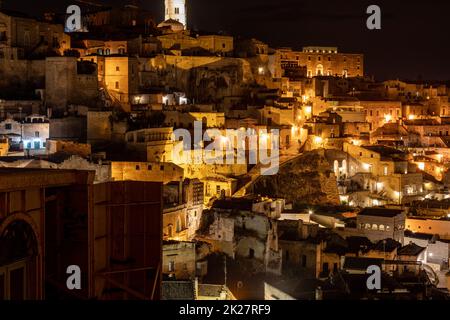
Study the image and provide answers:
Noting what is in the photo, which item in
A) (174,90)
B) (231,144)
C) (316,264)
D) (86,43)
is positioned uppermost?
(86,43)

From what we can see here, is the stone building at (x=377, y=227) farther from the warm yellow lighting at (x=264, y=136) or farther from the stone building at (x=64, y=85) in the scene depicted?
the stone building at (x=64, y=85)

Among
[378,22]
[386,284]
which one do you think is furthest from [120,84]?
[386,284]

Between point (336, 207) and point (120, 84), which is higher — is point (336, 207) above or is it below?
below

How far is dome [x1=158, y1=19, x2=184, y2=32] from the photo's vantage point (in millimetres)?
46319

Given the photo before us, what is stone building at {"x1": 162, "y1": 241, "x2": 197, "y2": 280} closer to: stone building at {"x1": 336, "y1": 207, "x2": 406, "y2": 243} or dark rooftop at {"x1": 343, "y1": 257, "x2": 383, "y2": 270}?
dark rooftop at {"x1": 343, "y1": 257, "x2": 383, "y2": 270}

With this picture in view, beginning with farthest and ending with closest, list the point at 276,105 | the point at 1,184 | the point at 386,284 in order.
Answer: the point at 276,105 < the point at 386,284 < the point at 1,184

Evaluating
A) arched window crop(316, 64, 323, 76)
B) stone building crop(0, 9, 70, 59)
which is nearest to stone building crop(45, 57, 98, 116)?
stone building crop(0, 9, 70, 59)

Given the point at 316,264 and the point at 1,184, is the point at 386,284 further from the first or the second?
the point at 1,184

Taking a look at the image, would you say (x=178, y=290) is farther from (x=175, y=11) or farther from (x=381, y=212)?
(x=175, y=11)

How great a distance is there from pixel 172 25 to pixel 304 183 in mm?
20207

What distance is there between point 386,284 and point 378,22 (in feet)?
29.9

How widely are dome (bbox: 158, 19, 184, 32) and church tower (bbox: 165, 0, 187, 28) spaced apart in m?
2.57

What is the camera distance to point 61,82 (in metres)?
30.3

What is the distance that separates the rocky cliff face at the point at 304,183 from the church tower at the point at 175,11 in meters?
21.9
